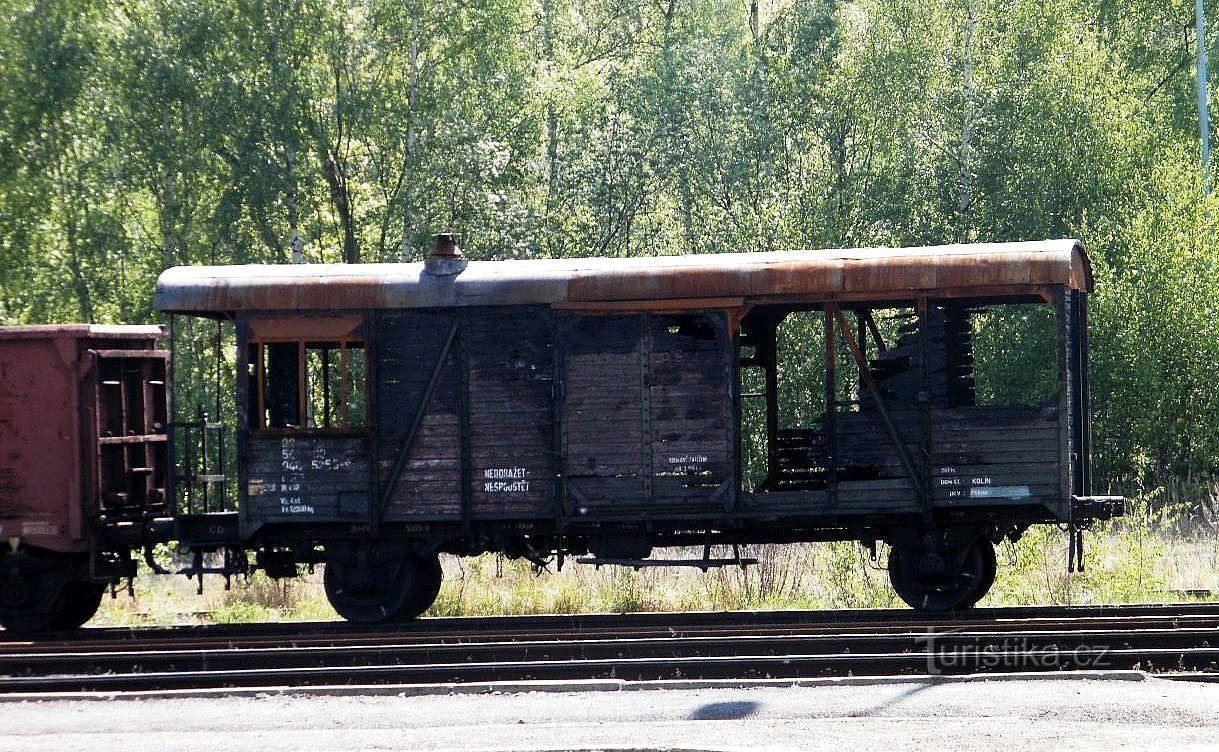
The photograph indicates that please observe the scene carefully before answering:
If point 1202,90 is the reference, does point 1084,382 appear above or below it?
below

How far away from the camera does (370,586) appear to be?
43.7ft

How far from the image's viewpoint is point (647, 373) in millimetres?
12633

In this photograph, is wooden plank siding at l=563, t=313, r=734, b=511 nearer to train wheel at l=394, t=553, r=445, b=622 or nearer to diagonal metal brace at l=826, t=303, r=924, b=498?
diagonal metal brace at l=826, t=303, r=924, b=498

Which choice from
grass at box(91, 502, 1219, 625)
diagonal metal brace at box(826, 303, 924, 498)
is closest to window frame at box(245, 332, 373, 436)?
grass at box(91, 502, 1219, 625)

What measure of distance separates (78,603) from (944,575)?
8.72 m

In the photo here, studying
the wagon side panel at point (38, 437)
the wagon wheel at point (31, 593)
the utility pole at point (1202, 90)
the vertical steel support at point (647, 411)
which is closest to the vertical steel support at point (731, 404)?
the vertical steel support at point (647, 411)

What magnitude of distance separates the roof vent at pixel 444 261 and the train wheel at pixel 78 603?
4.93 meters

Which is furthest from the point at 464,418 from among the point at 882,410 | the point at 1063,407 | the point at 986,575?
the point at 1063,407

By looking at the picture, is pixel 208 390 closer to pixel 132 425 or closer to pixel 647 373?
pixel 132 425

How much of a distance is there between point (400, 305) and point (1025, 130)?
52.4ft

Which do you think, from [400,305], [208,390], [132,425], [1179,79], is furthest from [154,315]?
[1179,79]

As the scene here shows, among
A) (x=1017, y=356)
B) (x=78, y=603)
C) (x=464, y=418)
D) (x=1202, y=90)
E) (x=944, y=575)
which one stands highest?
(x=1202, y=90)

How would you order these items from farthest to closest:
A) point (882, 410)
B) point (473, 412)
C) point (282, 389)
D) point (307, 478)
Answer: point (282, 389) → point (307, 478) → point (473, 412) → point (882, 410)

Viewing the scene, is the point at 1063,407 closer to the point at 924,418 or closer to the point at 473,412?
the point at 924,418
